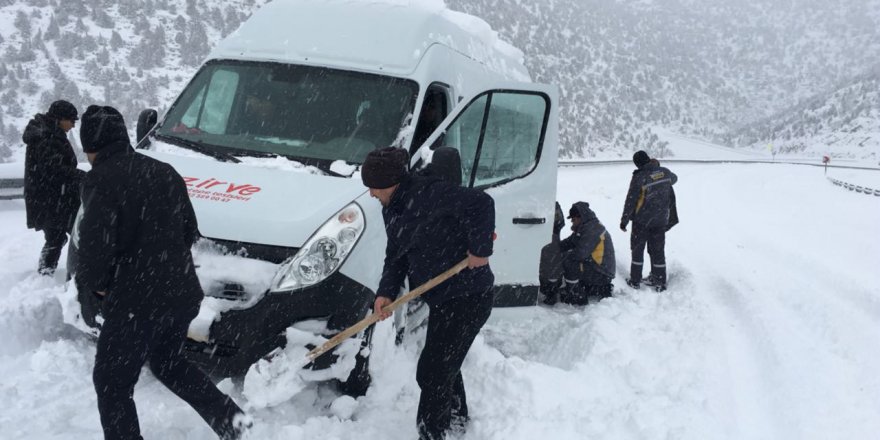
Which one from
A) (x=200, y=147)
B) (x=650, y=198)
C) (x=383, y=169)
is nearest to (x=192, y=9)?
(x=650, y=198)

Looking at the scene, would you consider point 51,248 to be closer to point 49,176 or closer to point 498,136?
point 49,176

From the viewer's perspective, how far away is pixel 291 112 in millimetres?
4723

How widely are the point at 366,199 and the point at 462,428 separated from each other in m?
1.46

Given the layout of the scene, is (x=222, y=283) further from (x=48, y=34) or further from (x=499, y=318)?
(x=48, y=34)

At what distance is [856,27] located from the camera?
385ft

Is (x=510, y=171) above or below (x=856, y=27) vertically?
below

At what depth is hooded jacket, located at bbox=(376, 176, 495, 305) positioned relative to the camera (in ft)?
10.6

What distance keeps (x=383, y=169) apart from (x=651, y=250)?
528cm

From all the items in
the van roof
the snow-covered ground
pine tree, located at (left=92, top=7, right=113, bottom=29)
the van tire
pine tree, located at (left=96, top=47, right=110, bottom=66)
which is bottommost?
the snow-covered ground

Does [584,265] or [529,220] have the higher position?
[529,220]

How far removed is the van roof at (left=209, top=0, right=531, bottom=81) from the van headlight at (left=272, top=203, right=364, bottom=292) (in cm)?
163

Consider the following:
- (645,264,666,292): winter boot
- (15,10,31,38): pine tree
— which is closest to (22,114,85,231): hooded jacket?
(645,264,666,292): winter boot

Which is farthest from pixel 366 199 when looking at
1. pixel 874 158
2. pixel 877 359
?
pixel 874 158

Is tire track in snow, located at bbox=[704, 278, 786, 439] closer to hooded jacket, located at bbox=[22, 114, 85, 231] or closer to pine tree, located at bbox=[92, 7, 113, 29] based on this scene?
hooded jacket, located at bbox=[22, 114, 85, 231]
